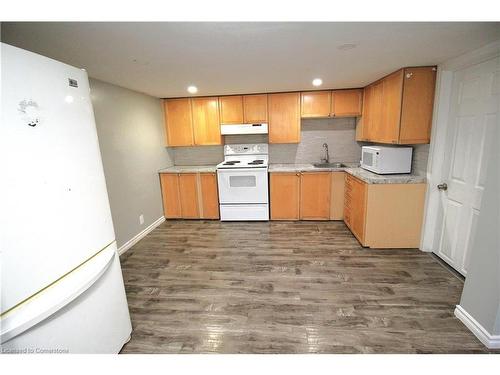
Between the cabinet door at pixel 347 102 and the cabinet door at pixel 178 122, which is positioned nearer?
the cabinet door at pixel 347 102

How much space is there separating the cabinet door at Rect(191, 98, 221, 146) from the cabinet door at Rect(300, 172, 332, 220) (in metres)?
1.71

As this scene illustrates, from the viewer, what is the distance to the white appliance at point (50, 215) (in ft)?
3.06

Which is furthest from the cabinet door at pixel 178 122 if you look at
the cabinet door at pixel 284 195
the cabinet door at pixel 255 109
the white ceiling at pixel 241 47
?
the cabinet door at pixel 284 195

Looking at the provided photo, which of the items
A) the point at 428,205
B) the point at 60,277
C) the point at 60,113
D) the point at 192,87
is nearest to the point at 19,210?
the point at 60,277

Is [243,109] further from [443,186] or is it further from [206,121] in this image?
[443,186]

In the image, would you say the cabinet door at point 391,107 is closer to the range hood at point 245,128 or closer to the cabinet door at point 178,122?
the range hood at point 245,128

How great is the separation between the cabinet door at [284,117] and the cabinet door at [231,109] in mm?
519

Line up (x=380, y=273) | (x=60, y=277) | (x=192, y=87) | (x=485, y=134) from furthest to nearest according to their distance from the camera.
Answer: (x=192, y=87) → (x=380, y=273) → (x=485, y=134) → (x=60, y=277)

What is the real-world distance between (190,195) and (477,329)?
3.75 meters

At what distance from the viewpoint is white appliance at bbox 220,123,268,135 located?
12.9 ft

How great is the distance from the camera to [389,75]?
2.81 m

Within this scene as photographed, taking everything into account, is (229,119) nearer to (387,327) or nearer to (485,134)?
(485,134)

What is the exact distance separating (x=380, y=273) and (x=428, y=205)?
106 centimetres

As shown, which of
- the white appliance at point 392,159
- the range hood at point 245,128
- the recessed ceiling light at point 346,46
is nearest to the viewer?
the recessed ceiling light at point 346,46
